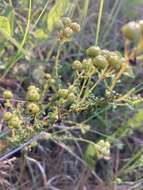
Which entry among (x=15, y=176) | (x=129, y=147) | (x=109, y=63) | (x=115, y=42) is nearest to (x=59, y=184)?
(x=15, y=176)

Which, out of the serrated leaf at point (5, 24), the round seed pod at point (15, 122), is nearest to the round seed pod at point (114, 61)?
the round seed pod at point (15, 122)

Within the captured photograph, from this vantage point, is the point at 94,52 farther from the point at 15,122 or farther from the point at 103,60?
the point at 15,122

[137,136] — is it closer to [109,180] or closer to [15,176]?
[109,180]

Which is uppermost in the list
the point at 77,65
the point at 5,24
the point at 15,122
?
the point at 5,24

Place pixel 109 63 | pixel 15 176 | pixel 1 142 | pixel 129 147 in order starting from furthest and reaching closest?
pixel 129 147 → pixel 15 176 → pixel 1 142 → pixel 109 63

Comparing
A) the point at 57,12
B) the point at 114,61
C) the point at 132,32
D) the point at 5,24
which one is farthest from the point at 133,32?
the point at 57,12
